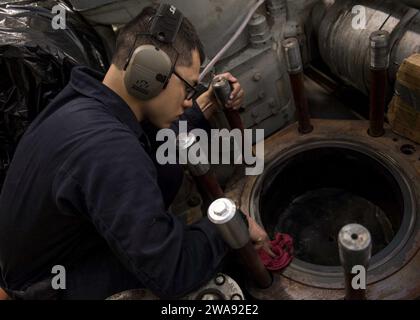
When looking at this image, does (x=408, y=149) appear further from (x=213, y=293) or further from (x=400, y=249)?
(x=213, y=293)

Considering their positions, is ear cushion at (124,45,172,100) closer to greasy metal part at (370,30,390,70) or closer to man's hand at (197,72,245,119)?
man's hand at (197,72,245,119)

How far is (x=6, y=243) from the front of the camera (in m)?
1.37

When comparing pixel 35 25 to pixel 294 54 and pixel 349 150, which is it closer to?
pixel 294 54

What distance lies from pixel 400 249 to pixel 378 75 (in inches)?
26.3

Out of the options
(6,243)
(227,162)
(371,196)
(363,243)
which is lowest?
(371,196)

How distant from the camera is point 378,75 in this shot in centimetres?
162

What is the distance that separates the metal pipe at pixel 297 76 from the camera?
5.53 ft

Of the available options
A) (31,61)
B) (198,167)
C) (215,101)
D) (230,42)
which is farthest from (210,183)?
(31,61)

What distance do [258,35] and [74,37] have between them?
34.8 inches

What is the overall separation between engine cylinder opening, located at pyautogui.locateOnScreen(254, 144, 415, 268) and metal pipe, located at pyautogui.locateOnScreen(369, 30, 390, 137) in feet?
0.44

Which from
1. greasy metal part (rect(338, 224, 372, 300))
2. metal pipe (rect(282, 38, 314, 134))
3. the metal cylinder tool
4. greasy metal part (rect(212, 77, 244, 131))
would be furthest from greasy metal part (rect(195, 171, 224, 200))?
greasy metal part (rect(338, 224, 372, 300))

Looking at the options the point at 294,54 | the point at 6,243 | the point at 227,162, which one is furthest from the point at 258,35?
the point at 6,243

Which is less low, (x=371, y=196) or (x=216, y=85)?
(x=216, y=85)

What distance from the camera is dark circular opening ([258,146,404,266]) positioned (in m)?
1.96
